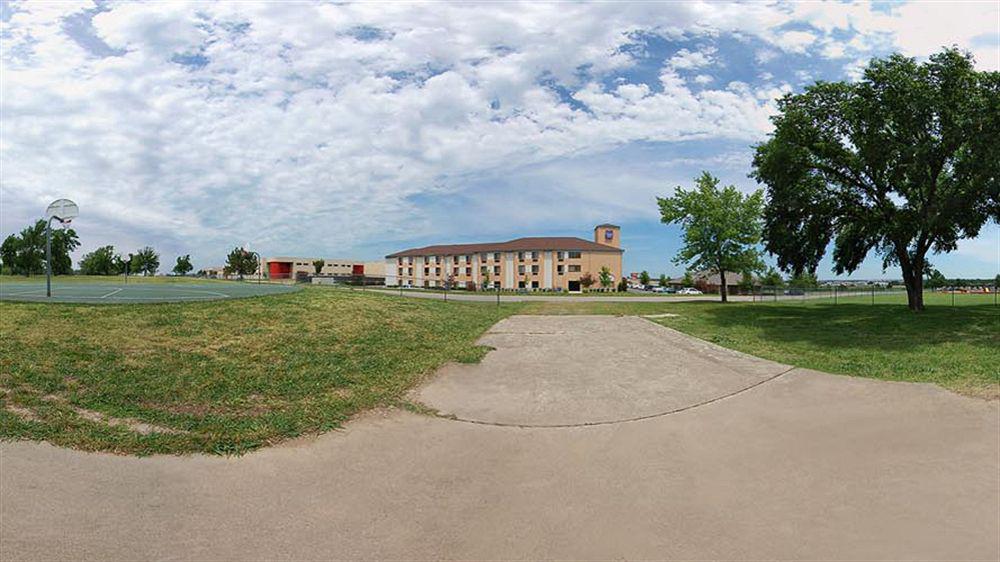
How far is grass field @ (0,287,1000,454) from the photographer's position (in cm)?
577

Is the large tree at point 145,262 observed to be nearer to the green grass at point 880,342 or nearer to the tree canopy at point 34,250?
the tree canopy at point 34,250

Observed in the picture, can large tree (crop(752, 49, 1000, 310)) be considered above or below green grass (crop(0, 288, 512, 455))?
above

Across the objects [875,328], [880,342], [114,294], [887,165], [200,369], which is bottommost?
[880,342]

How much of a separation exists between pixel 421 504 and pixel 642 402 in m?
4.08

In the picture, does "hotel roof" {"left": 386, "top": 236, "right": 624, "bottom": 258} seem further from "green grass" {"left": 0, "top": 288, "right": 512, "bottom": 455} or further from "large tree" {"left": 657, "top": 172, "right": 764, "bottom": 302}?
"green grass" {"left": 0, "top": 288, "right": 512, "bottom": 455}

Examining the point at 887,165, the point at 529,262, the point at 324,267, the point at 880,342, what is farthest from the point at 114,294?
the point at 324,267

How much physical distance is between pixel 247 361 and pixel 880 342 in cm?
1436

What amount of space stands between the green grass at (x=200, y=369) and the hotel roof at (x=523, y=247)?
76353 mm

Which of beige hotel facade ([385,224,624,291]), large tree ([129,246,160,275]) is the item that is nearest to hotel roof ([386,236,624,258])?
beige hotel facade ([385,224,624,291])

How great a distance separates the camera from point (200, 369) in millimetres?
7848

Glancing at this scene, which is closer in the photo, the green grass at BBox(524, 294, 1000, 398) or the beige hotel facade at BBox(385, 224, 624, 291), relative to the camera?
the green grass at BBox(524, 294, 1000, 398)

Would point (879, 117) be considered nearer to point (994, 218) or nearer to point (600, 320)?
point (994, 218)

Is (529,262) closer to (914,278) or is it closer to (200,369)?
(914,278)

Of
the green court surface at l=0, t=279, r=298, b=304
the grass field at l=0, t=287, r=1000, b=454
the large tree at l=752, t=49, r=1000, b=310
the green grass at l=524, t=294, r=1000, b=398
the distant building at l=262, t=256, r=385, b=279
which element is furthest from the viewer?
the distant building at l=262, t=256, r=385, b=279
